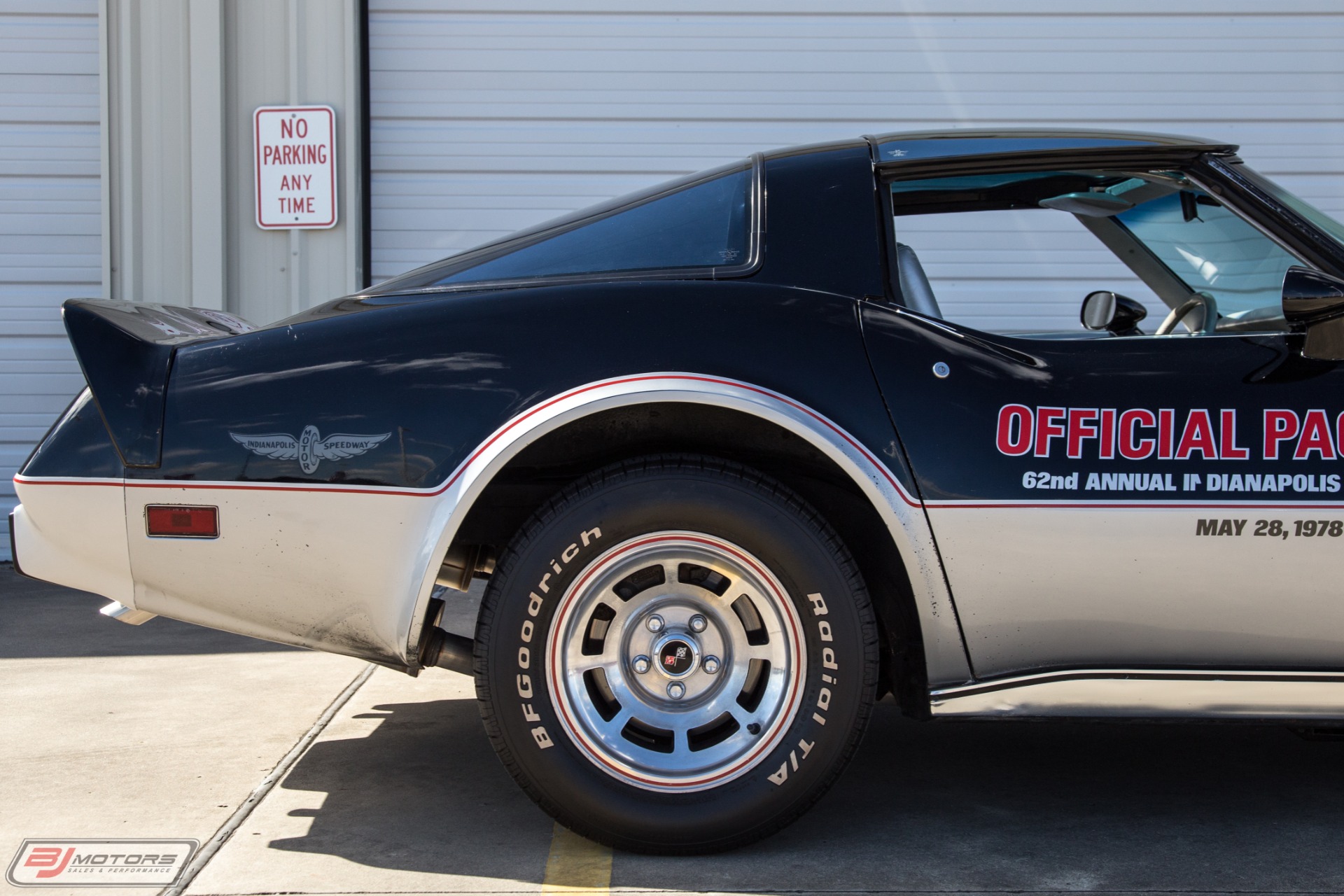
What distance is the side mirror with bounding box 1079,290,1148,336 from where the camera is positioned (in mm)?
3312

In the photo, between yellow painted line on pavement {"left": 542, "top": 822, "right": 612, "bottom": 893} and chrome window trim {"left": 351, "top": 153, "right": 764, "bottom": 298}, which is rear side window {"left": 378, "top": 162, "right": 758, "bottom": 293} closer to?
chrome window trim {"left": 351, "top": 153, "right": 764, "bottom": 298}

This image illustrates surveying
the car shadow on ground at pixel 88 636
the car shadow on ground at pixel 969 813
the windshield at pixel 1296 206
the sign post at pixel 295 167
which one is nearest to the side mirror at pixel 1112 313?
the windshield at pixel 1296 206

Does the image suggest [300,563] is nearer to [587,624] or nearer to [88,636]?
[587,624]

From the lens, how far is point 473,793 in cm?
288

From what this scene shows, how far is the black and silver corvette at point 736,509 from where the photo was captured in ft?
7.78

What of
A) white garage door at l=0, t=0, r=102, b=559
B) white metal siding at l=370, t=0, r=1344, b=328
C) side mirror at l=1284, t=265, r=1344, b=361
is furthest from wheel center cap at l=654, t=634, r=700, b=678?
white garage door at l=0, t=0, r=102, b=559

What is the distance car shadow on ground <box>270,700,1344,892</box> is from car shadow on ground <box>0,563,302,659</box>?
1345 mm

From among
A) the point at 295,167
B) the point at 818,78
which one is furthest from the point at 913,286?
the point at 295,167

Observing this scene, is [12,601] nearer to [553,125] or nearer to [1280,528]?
[553,125]

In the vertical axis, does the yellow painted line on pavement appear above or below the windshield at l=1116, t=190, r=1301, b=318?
below

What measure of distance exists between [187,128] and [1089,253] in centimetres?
485

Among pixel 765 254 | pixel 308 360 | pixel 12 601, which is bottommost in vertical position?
pixel 12 601

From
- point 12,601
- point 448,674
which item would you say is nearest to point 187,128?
point 12,601

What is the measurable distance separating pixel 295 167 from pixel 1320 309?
213 inches
